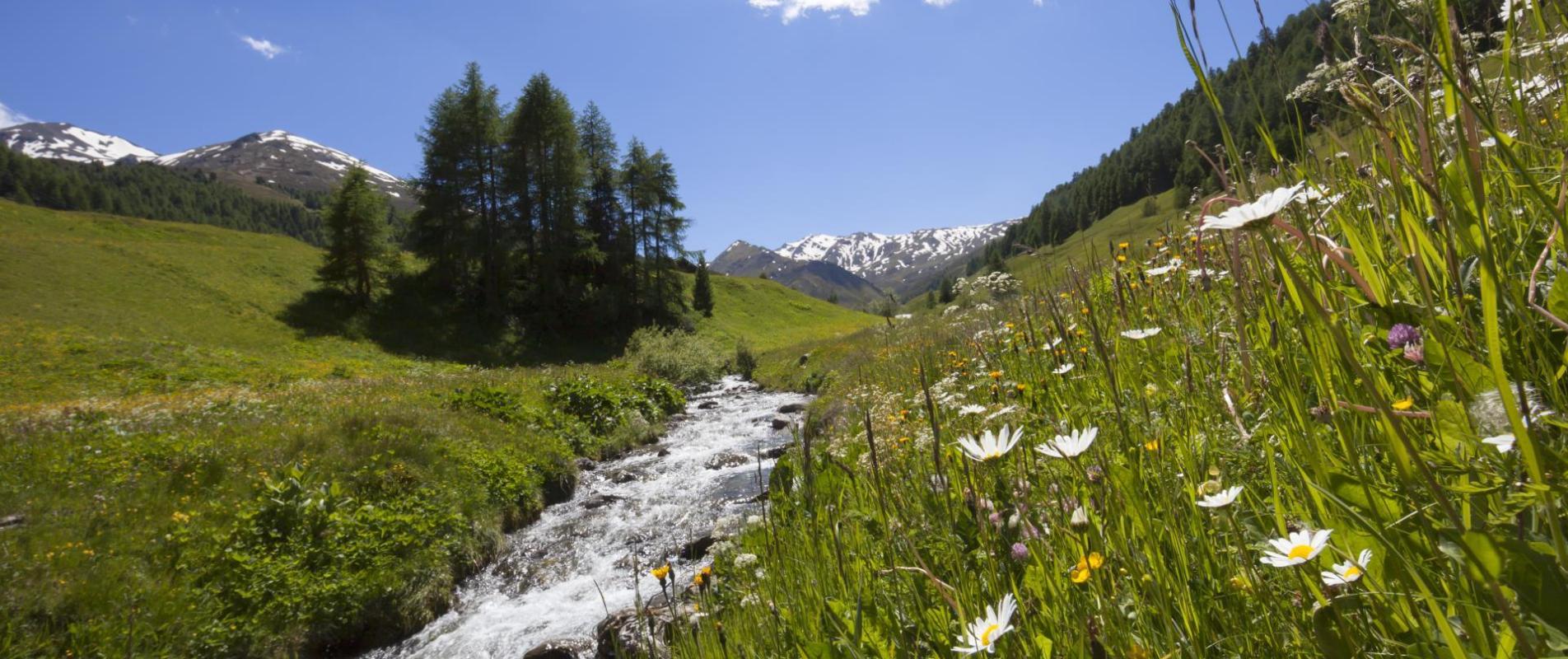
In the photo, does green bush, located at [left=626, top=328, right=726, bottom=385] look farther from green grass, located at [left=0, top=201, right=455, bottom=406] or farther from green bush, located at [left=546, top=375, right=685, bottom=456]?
green grass, located at [left=0, top=201, right=455, bottom=406]

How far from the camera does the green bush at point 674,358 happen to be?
23172mm

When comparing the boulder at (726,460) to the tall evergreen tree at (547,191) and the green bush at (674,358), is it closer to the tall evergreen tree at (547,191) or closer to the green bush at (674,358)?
the green bush at (674,358)

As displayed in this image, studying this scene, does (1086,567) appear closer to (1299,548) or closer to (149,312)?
(1299,548)

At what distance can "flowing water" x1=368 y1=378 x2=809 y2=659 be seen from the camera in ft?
19.8

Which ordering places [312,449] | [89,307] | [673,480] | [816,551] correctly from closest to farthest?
[816,551], [312,449], [673,480], [89,307]

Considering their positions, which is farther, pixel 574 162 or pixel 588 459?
pixel 574 162

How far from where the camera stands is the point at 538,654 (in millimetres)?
5320

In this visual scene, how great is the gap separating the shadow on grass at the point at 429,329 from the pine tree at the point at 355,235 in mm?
806

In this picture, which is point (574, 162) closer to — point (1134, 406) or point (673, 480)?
point (673, 480)

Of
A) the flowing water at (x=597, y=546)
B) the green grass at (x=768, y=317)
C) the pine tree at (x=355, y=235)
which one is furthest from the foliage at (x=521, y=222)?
the flowing water at (x=597, y=546)

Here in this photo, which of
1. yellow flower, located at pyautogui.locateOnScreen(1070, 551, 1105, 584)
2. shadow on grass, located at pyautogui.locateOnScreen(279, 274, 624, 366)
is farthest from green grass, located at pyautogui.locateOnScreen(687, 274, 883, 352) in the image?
yellow flower, located at pyautogui.locateOnScreen(1070, 551, 1105, 584)

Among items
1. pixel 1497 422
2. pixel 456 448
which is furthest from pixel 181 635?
pixel 1497 422

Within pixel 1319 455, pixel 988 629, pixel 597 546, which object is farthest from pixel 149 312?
pixel 1319 455

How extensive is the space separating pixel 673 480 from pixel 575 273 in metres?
28.4
